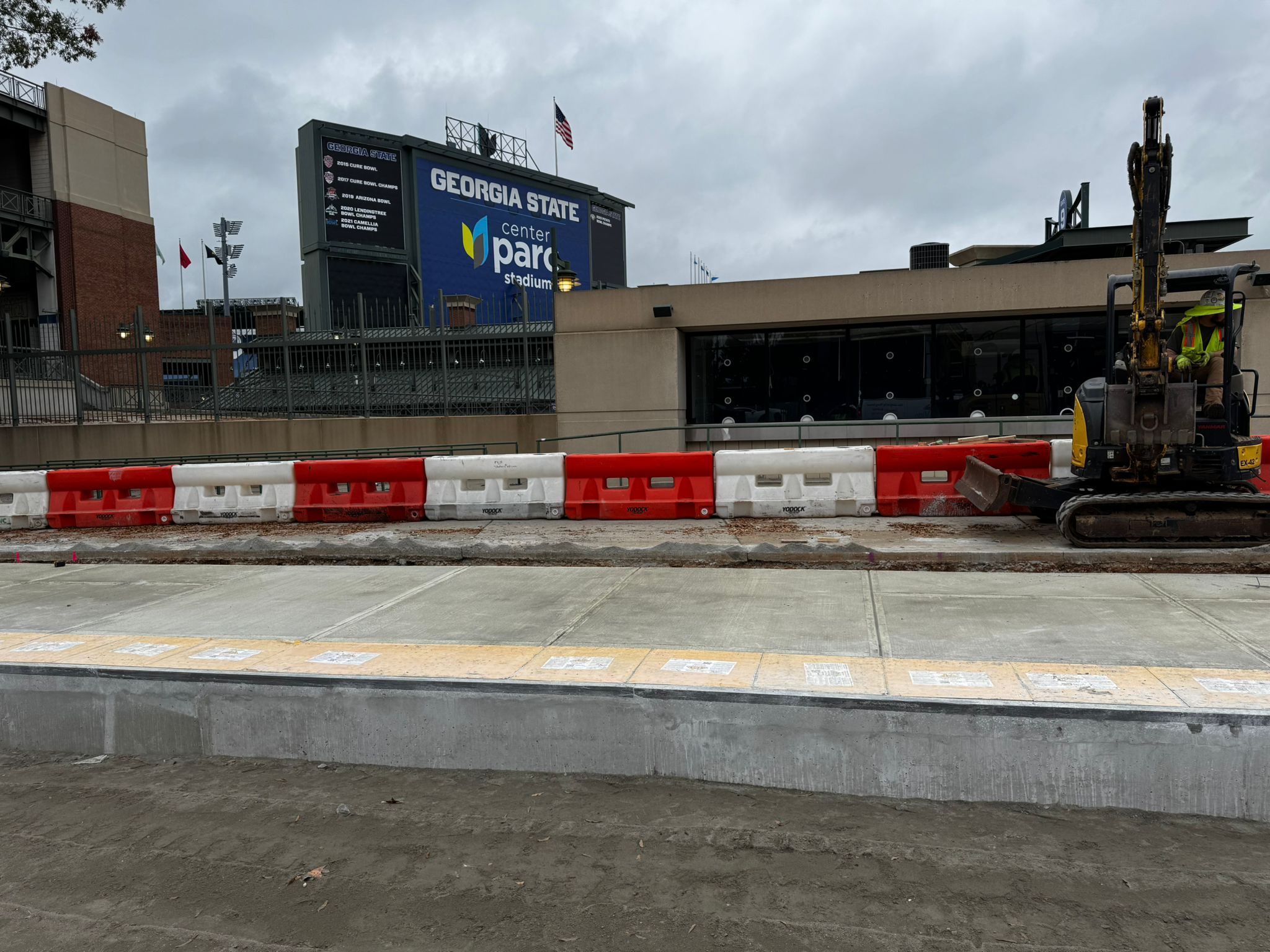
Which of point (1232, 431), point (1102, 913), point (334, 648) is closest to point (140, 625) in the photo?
point (334, 648)

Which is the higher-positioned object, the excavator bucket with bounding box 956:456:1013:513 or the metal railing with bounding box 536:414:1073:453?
the metal railing with bounding box 536:414:1073:453

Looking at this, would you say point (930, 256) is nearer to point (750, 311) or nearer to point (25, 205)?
point (750, 311)

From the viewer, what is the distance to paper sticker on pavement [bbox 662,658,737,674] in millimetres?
5004

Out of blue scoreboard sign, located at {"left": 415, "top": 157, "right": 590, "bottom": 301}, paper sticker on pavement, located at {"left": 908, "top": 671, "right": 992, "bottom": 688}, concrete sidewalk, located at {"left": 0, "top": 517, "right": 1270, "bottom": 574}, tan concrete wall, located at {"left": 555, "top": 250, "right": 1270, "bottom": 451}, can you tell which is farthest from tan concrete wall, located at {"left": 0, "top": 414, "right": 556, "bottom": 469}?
blue scoreboard sign, located at {"left": 415, "top": 157, "right": 590, "bottom": 301}

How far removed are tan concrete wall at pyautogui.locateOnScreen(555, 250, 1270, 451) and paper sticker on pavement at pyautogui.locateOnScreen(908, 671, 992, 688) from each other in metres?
13.7

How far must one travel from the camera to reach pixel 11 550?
10805 millimetres

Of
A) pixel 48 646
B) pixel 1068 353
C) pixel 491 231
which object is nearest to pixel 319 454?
pixel 48 646

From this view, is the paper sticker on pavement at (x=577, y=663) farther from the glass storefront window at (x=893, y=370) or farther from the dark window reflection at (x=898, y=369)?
the glass storefront window at (x=893, y=370)

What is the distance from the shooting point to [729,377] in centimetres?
1920

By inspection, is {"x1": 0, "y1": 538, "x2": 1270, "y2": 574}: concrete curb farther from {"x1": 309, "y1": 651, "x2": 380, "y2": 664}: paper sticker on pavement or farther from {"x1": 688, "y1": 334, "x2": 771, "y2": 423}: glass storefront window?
{"x1": 688, "y1": 334, "x2": 771, "y2": 423}: glass storefront window

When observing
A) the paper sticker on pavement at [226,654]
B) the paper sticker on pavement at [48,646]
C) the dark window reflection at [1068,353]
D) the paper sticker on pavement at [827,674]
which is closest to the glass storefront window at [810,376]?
the dark window reflection at [1068,353]

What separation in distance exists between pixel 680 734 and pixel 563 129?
138ft

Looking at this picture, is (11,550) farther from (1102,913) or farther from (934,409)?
(934,409)

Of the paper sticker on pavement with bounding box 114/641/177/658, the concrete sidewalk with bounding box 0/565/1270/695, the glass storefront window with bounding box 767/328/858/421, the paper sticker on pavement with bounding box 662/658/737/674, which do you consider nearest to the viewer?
the paper sticker on pavement with bounding box 662/658/737/674
